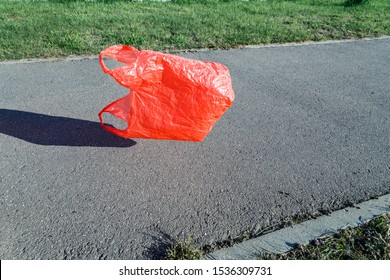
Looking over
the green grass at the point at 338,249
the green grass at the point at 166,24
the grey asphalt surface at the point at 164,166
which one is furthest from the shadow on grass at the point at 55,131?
the green grass at the point at 166,24

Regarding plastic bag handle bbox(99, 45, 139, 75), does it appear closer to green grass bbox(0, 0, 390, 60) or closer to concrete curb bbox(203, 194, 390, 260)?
concrete curb bbox(203, 194, 390, 260)

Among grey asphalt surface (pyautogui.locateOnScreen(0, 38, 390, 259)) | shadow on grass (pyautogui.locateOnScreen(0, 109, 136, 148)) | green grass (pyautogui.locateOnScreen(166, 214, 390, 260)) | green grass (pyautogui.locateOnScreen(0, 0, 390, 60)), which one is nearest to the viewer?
green grass (pyautogui.locateOnScreen(166, 214, 390, 260))

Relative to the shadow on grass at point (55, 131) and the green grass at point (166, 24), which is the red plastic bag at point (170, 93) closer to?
the shadow on grass at point (55, 131)

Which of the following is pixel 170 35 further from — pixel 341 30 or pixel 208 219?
pixel 208 219

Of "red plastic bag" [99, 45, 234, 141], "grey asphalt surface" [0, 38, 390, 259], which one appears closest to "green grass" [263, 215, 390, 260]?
"grey asphalt surface" [0, 38, 390, 259]

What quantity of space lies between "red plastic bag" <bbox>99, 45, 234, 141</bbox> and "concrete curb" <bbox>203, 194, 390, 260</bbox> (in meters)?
1.08

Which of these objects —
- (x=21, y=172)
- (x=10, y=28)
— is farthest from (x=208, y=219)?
(x=10, y=28)

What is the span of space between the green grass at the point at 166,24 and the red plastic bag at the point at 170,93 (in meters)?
3.02

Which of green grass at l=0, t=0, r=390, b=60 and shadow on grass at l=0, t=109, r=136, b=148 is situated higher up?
green grass at l=0, t=0, r=390, b=60

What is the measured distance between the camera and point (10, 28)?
6.19 meters

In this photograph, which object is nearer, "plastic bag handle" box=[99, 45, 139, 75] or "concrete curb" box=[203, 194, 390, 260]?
"concrete curb" box=[203, 194, 390, 260]

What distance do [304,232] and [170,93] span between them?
1425 millimetres

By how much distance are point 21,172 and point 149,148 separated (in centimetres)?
106

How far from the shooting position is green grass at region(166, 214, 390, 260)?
2297mm
